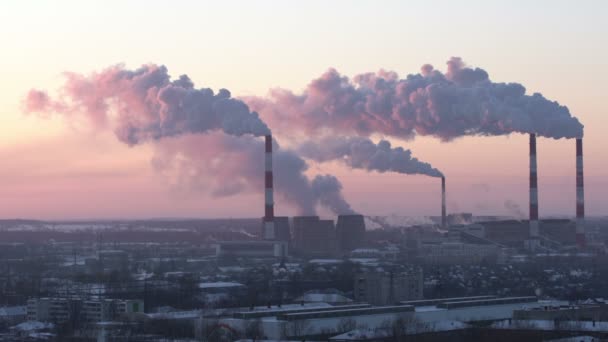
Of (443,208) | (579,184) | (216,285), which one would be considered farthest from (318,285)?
(443,208)

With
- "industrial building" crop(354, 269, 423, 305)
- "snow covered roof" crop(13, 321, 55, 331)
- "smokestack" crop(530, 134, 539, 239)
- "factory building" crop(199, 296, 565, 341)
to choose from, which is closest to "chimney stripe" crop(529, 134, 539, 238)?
"smokestack" crop(530, 134, 539, 239)

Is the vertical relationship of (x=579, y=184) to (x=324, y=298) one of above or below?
above

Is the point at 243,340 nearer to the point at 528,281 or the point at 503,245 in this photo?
the point at 528,281

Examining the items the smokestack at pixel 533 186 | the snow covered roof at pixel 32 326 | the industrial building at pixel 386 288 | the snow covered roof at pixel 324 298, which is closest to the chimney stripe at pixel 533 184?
the smokestack at pixel 533 186

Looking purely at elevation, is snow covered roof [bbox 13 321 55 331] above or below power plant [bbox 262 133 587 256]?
below

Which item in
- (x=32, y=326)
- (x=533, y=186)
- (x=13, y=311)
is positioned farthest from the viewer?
(x=533, y=186)

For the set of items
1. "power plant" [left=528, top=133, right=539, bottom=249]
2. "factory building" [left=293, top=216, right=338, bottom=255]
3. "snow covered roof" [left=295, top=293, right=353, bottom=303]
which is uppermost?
"power plant" [left=528, top=133, right=539, bottom=249]

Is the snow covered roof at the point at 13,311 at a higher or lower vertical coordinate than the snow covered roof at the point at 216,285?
lower

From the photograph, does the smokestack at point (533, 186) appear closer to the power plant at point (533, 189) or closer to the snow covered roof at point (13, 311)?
the power plant at point (533, 189)

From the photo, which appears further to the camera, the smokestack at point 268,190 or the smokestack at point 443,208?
the smokestack at point 443,208

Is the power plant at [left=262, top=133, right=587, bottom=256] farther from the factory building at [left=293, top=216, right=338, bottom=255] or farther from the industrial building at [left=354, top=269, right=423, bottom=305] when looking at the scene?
the industrial building at [left=354, top=269, right=423, bottom=305]

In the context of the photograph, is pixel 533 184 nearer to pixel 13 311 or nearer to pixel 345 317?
pixel 13 311

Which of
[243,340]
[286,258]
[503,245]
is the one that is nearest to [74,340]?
[243,340]

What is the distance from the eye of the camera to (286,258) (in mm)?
76875
